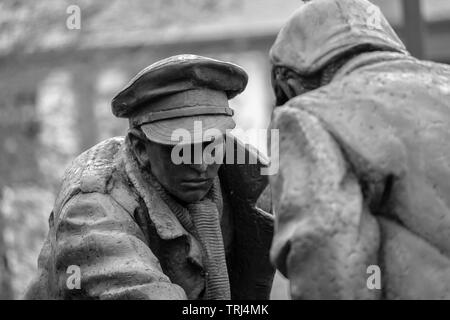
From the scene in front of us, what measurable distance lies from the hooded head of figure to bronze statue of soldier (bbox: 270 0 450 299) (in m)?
0.11

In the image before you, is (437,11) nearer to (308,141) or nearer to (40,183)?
(40,183)

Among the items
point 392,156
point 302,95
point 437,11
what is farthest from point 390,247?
point 437,11

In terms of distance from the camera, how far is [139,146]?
5371 mm

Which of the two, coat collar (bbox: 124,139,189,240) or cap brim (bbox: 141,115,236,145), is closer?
cap brim (bbox: 141,115,236,145)

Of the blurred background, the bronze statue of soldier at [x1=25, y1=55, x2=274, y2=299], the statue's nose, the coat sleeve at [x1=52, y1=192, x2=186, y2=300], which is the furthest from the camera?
the blurred background

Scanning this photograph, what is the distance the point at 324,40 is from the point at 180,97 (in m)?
0.97

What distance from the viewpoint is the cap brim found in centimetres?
509

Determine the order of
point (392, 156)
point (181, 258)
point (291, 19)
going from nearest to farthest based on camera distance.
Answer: point (392, 156) < point (291, 19) < point (181, 258)

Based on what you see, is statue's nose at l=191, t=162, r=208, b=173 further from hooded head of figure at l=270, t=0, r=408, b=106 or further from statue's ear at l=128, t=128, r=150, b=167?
hooded head of figure at l=270, t=0, r=408, b=106

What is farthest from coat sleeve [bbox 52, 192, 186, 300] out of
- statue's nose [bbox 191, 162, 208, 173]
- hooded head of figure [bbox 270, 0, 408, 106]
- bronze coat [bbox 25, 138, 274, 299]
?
hooded head of figure [bbox 270, 0, 408, 106]

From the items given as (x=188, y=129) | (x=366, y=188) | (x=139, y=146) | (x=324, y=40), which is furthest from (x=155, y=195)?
(x=366, y=188)

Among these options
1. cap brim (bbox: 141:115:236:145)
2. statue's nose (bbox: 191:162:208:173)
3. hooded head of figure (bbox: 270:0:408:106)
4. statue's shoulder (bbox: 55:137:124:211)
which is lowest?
statue's shoulder (bbox: 55:137:124:211)

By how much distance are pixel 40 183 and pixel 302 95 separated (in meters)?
8.03
